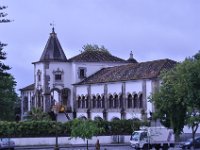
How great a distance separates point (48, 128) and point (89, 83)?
23.4 m

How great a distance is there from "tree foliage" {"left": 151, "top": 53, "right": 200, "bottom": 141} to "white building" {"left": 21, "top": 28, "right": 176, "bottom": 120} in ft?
77.7

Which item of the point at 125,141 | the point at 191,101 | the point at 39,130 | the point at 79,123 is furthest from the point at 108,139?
the point at 191,101

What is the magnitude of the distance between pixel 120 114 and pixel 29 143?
1889 cm

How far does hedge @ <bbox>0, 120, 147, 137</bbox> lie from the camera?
6656cm

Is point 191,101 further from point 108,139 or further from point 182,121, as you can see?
point 108,139

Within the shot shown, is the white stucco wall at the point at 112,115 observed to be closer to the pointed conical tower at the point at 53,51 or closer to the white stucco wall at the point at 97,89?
the white stucco wall at the point at 97,89

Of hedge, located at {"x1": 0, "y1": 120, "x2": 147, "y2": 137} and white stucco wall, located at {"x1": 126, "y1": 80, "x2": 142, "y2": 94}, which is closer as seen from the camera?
hedge, located at {"x1": 0, "y1": 120, "x2": 147, "y2": 137}

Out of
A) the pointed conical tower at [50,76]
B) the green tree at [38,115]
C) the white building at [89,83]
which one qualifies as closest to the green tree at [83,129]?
the white building at [89,83]

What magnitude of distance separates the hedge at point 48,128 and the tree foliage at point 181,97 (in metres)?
14.0

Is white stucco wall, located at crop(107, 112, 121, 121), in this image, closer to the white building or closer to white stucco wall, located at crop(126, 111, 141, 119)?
the white building

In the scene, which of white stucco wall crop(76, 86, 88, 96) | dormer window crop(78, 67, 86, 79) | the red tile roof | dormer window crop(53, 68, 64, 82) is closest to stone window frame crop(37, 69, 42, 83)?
dormer window crop(53, 68, 64, 82)

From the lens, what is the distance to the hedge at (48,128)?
218 ft

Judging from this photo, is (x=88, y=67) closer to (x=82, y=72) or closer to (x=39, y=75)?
(x=82, y=72)

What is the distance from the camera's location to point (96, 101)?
89.2m
